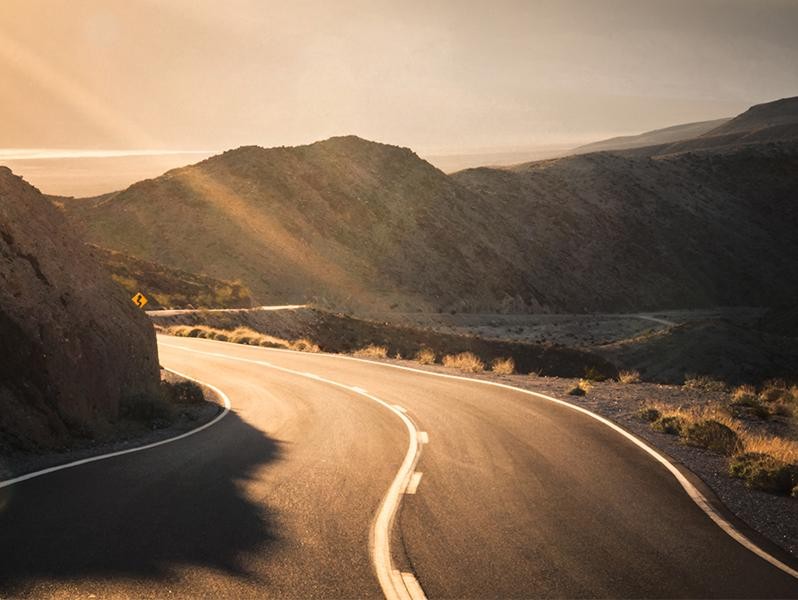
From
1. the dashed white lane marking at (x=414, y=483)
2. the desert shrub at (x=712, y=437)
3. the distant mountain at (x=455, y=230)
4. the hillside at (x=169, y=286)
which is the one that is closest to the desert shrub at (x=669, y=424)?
the desert shrub at (x=712, y=437)

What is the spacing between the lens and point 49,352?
12.9 meters

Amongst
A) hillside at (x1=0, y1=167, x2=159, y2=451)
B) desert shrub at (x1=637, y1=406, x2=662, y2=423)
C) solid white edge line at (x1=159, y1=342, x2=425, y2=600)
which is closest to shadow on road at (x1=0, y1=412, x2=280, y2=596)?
solid white edge line at (x1=159, y1=342, x2=425, y2=600)

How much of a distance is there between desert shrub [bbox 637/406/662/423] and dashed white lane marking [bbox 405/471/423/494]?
7926 mm

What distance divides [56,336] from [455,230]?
80.6m

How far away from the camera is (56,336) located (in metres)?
13.2

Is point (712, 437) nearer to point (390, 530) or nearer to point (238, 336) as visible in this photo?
point (390, 530)

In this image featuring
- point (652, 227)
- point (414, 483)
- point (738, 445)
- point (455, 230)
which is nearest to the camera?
point (414, 483)

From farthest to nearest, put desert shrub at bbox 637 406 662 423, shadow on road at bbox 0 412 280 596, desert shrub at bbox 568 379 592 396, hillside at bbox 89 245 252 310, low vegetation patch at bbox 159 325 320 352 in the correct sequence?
1. hillside at bbox 89 245 252 310
2. low vegetation patch at bbox 159 325 320 352
3. desert shrub at bbox 568 379 592 396
4. desert shrub at bbox 637 406 662 423
5. shadow on road at bbox 0 412 280 596

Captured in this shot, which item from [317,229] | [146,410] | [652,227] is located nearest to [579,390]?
[146,410]

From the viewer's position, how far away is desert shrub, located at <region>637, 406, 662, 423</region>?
1711 cm

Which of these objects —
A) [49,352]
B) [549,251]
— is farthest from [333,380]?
[549,251]

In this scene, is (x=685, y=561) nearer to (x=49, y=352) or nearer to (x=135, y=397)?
(x=49, y=352)

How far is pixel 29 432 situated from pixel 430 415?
25.4ft

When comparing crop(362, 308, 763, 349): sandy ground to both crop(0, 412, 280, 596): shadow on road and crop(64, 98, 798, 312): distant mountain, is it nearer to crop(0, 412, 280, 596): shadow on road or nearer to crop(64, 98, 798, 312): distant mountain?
crop(64, 98, 798, 312): distant mountain
